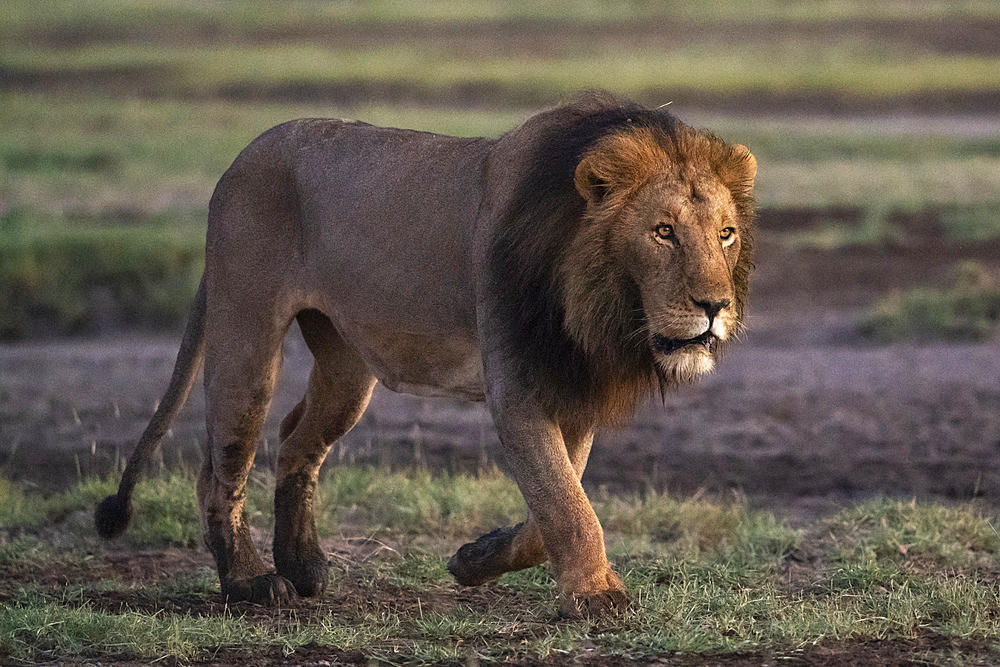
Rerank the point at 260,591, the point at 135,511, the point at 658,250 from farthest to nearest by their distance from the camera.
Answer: the point at 135,511 → the point at 260,591 → the point at 658,250

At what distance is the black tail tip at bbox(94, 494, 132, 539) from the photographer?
19.7 feet

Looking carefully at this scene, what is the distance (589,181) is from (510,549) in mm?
1346

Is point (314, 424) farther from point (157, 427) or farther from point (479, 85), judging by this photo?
point (479, 85)

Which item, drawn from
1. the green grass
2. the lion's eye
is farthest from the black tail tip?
the green grass

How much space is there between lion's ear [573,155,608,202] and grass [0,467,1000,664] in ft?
4.38

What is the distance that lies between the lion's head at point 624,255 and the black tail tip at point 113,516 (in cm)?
193

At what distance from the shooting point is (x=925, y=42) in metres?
27.6

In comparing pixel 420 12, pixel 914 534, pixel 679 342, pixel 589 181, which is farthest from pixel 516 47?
pixel 679 342

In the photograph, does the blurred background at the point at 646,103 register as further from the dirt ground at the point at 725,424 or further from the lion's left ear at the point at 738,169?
the lion's left ear at the point at 738,169

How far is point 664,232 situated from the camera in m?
4.73

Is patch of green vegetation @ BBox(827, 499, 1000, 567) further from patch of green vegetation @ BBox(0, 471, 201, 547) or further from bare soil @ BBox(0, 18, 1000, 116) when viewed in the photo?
bare soil @ BBox(0, 18, 1000, 116)

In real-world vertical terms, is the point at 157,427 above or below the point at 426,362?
below

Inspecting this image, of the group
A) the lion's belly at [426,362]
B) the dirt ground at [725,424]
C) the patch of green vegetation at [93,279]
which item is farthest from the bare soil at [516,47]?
the lion's belly at [426,362]

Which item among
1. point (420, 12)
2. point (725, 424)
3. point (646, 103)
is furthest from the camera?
point (420, 12)
